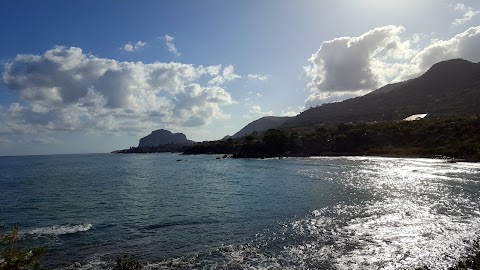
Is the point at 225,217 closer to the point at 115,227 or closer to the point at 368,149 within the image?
the point at 115,227

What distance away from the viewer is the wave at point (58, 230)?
4078cm

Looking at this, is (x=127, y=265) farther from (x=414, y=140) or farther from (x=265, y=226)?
(x=414, y=140)

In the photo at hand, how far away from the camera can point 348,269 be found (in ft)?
85.7

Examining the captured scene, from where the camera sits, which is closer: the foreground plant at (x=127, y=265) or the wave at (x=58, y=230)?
the foreground plant at (x=127, y=265)

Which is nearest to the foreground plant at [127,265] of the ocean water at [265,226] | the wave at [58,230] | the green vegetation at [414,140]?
the ocean water at [265,226]

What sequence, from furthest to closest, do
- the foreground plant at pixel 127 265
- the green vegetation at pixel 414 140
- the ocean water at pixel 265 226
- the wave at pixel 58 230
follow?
the green vegetation at pixel 414 140
the wave at pixel 58 230
the ocean water at pixel 265 226
the foreground plant at pixel 127 265

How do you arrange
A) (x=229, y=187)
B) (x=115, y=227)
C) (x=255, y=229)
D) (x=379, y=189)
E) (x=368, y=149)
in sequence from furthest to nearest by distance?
(x=368, y=149) < (x=229, y=187) < (x=379, y=189) < (x=115, y=227) < (x=255, y=229)

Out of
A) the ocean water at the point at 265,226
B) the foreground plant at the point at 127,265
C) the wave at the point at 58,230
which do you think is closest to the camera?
the foreground plant at the point at 127,265

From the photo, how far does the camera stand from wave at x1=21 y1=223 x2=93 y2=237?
40781 millimetres

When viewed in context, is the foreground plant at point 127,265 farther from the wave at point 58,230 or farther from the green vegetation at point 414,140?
the green vegetation at point 414,140

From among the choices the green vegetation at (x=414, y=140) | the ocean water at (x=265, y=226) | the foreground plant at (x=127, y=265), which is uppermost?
the green vegetation at (x=414, y=140)

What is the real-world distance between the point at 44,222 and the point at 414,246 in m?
45.8

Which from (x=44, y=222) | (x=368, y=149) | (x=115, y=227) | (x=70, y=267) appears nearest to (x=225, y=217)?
(x=115, y=227)

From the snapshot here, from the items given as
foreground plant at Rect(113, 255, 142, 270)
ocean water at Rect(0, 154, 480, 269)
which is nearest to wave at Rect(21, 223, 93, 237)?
ocean water at Rect(0, 154, 480, 269)
